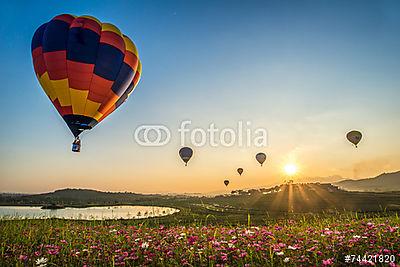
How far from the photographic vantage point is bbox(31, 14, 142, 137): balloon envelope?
59.2 feet

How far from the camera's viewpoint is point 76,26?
61.1 feet

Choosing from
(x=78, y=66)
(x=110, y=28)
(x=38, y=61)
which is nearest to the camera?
(x=78, y=66)

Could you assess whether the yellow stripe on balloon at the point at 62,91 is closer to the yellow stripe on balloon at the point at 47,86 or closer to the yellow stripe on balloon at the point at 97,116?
the yellow stripe on balloon at the point at 47,86

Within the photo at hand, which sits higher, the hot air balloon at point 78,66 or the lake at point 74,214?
the hot air balloon at point 78,66

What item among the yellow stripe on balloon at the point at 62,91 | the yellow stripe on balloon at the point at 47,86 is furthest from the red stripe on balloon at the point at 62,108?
the yellow stripe on balloon at the point at 47,86

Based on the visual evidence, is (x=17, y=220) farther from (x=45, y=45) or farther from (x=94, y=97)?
(x=45, y=45)

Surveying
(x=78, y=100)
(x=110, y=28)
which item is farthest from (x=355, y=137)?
(x=78, y=100)

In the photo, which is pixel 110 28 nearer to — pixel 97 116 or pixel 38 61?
pixel 38 61

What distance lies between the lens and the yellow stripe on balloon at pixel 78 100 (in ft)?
59.4

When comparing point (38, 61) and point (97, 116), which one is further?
point (97, 116)

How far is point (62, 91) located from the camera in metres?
18.2

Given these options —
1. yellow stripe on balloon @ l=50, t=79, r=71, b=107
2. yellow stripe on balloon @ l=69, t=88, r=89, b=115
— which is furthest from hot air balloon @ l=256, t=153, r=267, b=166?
yellow stripe on balloon @ l=50, t=79, r=71, b=107

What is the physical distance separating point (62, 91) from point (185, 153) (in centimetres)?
3620

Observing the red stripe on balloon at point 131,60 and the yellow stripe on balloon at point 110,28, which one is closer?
the yellow stripe on balloon at point 110,28
